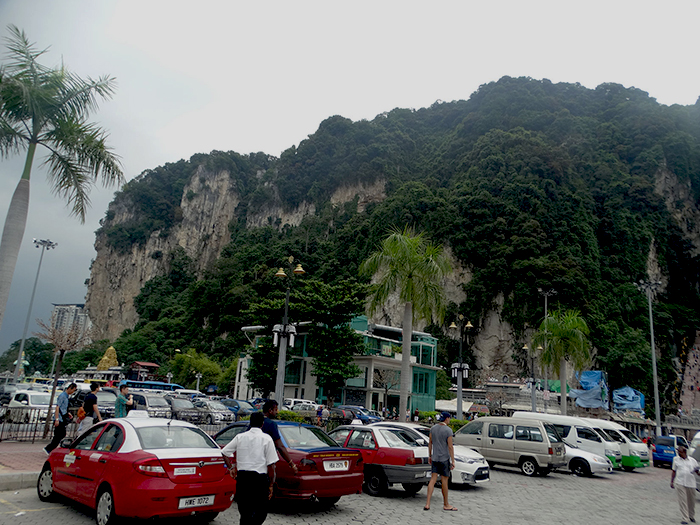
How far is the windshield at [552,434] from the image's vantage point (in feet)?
48.7

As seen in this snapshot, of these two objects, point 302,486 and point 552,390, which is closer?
point 302,486

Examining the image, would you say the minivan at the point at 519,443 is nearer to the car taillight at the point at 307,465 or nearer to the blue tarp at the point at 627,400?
the car taillight at the point at 307,465

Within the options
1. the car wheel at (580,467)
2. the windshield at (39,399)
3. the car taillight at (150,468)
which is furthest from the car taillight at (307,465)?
the windshield at (39,399)

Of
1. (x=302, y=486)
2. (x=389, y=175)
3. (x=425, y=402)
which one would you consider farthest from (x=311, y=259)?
(x=302, y=486)

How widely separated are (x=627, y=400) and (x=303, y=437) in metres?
43.5

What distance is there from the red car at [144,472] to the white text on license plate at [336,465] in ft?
5.61

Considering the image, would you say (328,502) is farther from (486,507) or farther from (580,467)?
(580,467)

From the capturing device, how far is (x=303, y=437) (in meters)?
7.98

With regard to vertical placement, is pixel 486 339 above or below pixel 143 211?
below

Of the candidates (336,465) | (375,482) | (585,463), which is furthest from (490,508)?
(585,463)

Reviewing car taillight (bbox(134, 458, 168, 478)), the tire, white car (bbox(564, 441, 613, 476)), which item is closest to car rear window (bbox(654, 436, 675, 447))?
white car (bbox(564, 441, 613, 476))

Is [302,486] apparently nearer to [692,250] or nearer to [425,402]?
[425,402]

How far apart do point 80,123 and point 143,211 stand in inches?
4388

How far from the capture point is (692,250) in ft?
247
